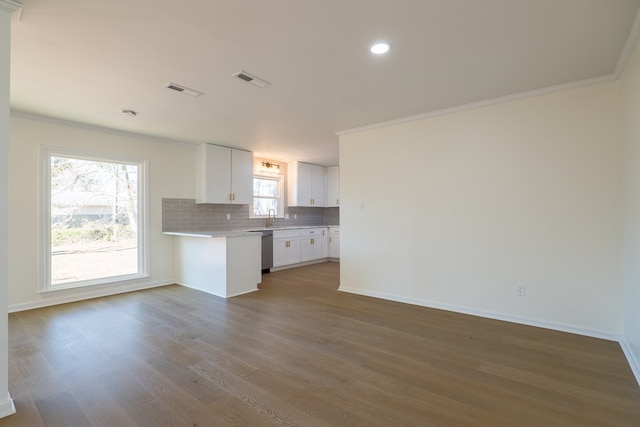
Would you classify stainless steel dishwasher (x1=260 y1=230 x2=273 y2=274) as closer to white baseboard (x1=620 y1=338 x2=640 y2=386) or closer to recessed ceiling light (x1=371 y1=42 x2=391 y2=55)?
recessed ceiling light (x1=371 y1=42 x2=391 y2=55)

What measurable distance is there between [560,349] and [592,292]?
710 millimetres

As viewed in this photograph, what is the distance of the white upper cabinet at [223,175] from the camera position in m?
5.53

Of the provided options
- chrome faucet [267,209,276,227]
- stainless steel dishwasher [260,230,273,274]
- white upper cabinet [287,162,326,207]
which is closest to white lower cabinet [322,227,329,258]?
white upper cabinet [287,162,326,207]

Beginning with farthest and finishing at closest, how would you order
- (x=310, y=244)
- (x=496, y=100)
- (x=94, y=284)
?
(x=310, y=244), (x=94, y=284), (x=496, y=100)

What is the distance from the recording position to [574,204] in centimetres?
304

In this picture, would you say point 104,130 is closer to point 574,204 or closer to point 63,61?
point 63,61

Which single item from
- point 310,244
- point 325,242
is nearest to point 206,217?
point 310,244

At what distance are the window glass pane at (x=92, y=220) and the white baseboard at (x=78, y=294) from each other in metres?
0.17

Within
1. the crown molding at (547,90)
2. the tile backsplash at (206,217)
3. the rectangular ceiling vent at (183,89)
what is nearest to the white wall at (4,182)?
the rectangular ceiling vent at (183,89)

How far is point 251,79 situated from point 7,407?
2925 millimetres

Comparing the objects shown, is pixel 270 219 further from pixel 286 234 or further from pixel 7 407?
pixel 7 407

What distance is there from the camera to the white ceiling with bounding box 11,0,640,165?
77.4 inches

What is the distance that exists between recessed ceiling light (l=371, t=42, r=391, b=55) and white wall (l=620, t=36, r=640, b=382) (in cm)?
180

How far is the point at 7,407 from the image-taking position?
189 centimetres
